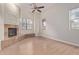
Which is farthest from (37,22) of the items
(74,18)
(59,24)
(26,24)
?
(74,18)

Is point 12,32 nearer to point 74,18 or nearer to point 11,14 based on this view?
point 11,14

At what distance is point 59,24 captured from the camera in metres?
1.92

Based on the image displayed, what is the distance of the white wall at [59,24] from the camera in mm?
1809

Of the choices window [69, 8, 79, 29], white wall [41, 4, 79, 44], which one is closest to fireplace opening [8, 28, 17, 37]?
white wall [41, 4, 79, 44]

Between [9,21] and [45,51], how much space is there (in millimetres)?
725

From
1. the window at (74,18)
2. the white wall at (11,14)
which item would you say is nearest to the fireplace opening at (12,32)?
the white wall at (11,14)

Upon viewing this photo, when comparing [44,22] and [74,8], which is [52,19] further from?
[74,8]

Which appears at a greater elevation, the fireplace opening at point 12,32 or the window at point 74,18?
the window at point 74,18

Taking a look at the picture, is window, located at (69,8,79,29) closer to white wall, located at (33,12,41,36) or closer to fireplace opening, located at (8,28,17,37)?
white wall, located at (33,12,41,36)

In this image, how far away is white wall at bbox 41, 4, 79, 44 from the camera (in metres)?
1.81

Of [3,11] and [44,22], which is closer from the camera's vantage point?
[3,11]

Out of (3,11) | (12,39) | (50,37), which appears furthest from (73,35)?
(3,11)

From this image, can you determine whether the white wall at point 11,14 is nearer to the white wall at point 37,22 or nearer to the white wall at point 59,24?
the white wall at point 37,22
